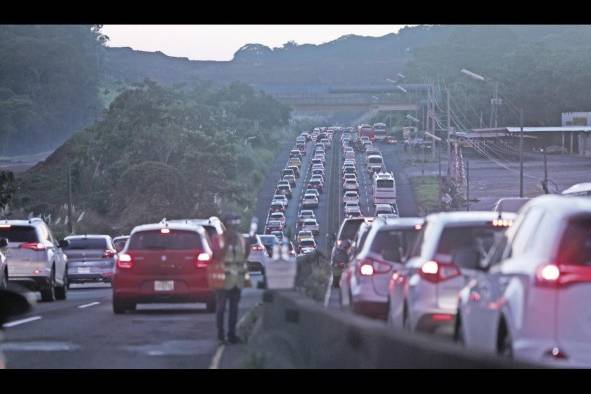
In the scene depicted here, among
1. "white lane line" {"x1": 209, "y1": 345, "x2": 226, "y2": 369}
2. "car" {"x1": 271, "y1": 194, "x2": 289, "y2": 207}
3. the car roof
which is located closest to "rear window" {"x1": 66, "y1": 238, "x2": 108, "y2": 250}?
"white lane line" {"x1": 209, "y1": 345, "x2": 226, "y2": 369}

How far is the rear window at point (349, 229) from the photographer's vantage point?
38.7m

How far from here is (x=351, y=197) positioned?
11162 cm

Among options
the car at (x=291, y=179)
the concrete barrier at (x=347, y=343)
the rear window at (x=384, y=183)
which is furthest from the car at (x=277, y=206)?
the concrete barrier at (x=347, y=343)

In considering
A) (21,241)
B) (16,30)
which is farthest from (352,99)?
(21,241)

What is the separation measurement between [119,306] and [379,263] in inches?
266

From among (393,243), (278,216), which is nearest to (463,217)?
(393,243)

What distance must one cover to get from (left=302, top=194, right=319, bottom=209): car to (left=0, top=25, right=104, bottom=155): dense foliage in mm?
17783

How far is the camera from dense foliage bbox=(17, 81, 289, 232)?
9281 centimetres

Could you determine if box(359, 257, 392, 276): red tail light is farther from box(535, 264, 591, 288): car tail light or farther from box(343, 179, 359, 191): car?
box(343, 179, 359, 191): car

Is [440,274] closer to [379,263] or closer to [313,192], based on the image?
[379,263]

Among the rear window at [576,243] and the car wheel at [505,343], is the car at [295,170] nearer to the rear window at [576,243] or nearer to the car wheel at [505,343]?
the car wheel at [505,343]

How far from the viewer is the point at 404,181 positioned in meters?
124

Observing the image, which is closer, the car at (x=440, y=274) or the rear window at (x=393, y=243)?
the car at (x=440, y=274)
